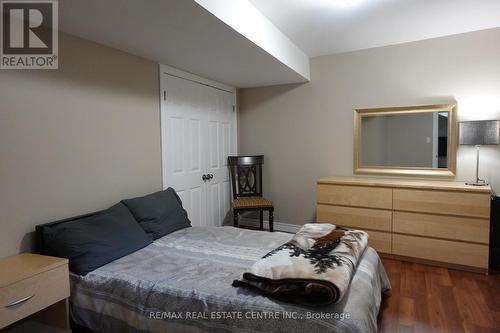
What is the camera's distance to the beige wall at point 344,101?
3.12 meters

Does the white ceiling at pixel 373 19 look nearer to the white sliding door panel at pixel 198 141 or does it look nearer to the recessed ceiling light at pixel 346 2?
the recessed ceiling light at pixel 346 2

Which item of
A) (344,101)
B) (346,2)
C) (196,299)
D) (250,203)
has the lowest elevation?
(196,299)

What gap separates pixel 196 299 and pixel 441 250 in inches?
100

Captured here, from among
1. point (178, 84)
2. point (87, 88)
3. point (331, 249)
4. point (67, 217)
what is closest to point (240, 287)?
point (331, 249)

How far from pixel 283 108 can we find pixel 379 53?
1343 mm

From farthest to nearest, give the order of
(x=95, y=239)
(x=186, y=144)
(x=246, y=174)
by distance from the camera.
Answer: (x=246, y=174) → (x=186, y=144) → (x=95, y=239)

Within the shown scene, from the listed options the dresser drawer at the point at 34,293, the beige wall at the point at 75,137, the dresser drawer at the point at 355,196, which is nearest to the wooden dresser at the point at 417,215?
the dresser drawer at the point at 355,196

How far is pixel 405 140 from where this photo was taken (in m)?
3.48

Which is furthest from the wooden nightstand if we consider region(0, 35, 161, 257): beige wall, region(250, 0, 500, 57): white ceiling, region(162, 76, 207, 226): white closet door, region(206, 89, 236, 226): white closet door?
region(250, 0, 500, 57): white ceiling

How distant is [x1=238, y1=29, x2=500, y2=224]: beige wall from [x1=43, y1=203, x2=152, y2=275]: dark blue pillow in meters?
2.36

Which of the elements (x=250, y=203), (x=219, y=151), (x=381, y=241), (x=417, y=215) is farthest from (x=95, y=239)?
(x=417, y=215)

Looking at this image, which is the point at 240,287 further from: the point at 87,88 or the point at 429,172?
the point at 429,172

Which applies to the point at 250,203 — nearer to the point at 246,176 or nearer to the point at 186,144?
the point at 246,176

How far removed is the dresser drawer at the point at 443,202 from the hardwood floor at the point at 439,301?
0.59 m
